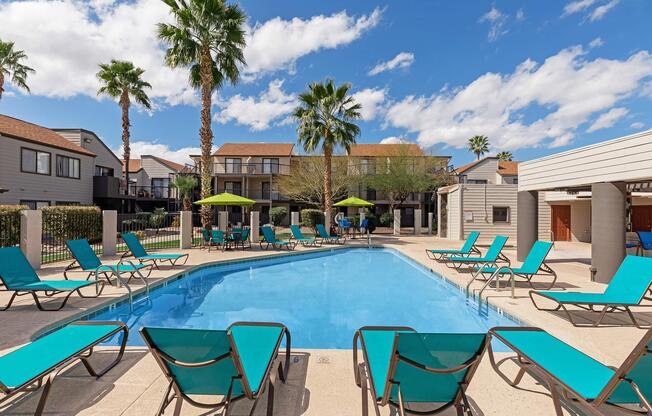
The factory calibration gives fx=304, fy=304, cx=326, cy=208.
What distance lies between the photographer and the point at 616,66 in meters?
13.1

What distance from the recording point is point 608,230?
7777 mm

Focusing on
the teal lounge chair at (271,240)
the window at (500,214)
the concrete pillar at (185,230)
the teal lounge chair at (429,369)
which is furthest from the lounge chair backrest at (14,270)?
the window at (500,214)

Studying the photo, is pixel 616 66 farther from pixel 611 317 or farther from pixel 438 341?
pixel 438 341

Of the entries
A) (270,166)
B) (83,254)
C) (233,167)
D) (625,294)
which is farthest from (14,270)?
(233,167)

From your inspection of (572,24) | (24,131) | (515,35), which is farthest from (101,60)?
(572,24)

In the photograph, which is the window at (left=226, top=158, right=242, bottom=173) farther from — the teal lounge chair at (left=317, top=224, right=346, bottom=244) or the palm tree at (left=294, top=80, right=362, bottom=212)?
the teal lounge chair at (left=317, top=224, right=346, bottom=244)

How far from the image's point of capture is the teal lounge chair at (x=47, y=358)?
7.65 feet

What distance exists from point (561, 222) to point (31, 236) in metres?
27.3

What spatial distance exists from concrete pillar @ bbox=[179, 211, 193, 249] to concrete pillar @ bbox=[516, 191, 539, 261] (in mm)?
13564

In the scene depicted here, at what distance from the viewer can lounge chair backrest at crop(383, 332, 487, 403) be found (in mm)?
2051

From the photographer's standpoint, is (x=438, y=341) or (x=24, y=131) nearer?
(x=438, y=341)

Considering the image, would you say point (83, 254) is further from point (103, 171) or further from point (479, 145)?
point (479, 145)

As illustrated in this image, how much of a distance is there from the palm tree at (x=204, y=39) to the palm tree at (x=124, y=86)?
14002mm

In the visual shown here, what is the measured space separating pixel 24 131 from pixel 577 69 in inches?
1166
